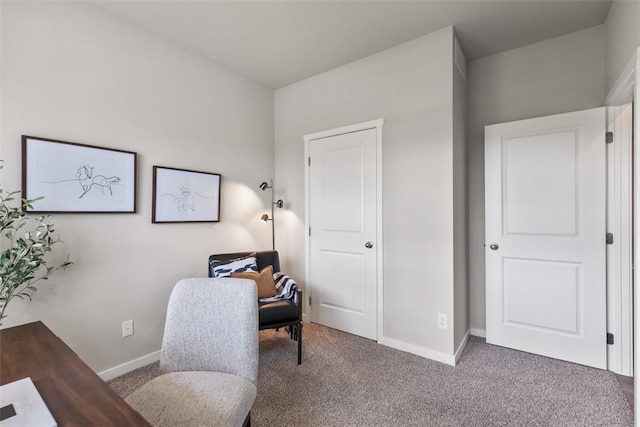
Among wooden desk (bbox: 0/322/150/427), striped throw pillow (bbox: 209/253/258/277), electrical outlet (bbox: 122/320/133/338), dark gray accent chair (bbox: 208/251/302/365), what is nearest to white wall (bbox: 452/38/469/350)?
dark gray accent chair (bbox: 208/251/302/365)

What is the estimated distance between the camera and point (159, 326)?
7.95 feet

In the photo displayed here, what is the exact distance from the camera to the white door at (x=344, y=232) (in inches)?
110

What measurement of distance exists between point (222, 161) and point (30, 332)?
195cm

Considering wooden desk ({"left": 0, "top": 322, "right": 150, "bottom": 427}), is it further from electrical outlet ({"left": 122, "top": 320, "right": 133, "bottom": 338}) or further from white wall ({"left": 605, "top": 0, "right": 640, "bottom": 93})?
white wall ({"left": 605, "top": 0, "right": 640, "bottom": 93})

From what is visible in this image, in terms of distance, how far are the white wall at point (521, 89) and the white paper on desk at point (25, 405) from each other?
10.00 feet

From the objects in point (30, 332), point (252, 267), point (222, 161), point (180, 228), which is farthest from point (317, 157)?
point (30, 332)

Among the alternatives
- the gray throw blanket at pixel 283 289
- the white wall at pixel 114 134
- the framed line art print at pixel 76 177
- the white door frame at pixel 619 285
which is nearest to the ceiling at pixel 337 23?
the white wall at pixel 114 134

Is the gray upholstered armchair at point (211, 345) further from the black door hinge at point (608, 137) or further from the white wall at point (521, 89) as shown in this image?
the black door hinge at point (608, 137)

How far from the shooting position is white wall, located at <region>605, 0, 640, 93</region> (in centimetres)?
167

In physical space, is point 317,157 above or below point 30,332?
above

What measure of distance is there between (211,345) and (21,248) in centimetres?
116

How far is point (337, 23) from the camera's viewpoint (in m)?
2.30

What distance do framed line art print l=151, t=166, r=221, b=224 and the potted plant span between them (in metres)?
0.70

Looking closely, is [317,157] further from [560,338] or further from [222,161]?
[560,338]
